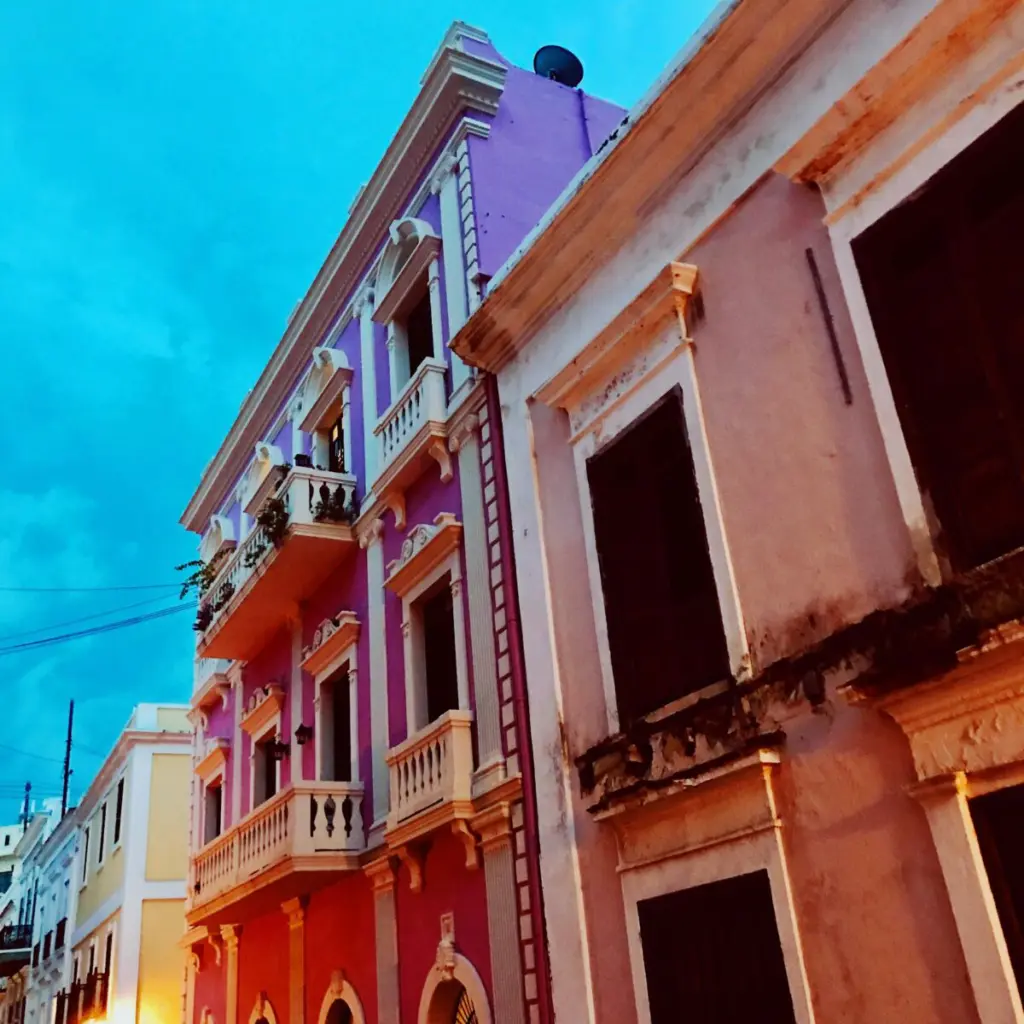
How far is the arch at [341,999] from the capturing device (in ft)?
32.3

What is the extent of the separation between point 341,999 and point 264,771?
4.05 metres

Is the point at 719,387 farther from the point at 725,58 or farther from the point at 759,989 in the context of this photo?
the point at 759,989

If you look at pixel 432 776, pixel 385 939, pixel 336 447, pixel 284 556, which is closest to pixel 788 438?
pixel 432 776

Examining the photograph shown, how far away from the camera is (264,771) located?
13.8 m

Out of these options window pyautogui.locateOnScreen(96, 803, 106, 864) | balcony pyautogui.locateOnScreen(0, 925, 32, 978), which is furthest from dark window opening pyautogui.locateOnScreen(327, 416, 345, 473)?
balcony pyautogui.locateOnScreen(0, 925, 32, 978)

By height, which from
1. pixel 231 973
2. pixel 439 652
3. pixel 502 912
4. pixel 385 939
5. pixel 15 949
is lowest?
pixel 502 912

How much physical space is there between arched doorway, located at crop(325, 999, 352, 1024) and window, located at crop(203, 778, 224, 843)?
17.8 feet

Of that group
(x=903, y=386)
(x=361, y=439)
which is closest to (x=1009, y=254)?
(x=903, y=386)

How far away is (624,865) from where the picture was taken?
6.85 meters

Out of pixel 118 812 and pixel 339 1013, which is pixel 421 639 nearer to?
pixel 339 1013

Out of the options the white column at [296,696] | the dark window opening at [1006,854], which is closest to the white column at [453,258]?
the white column at [296,696]

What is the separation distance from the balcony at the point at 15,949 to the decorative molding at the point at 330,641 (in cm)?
2769

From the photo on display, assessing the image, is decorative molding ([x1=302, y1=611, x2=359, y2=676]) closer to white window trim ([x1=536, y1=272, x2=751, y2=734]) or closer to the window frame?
white window trim ([x1=536, y1=272, x2=751, y2=734])

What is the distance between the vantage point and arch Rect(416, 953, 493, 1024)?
333 inches
